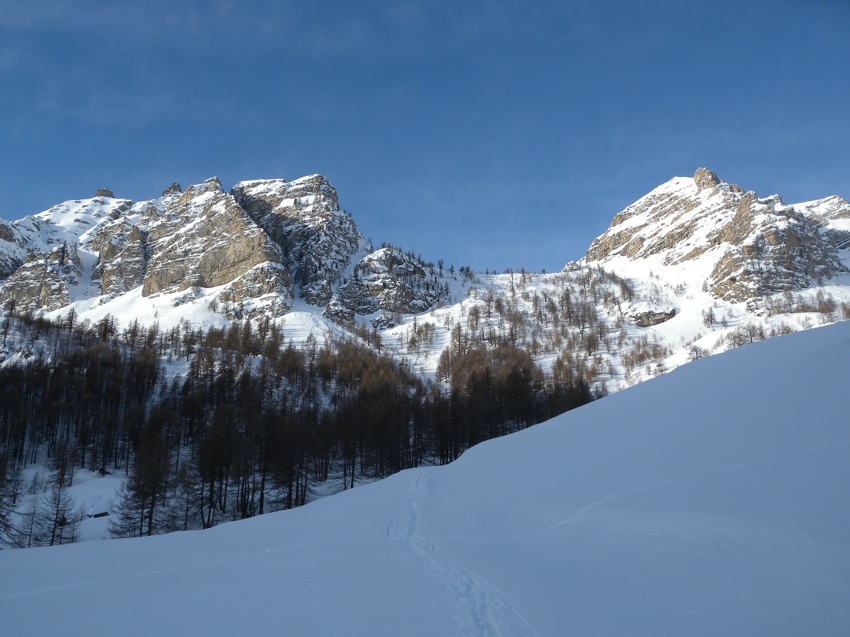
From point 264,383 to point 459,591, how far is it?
8050cm

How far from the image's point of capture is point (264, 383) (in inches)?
3312

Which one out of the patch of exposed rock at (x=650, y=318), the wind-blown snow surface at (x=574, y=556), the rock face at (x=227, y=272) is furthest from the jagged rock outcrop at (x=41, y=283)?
the patch of exposed rock at (x=650, y=318)

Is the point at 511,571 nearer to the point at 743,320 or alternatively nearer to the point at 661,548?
the point at 661,548

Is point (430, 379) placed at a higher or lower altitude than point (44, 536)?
higher

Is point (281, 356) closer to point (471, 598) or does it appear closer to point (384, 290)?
point (384, 290)

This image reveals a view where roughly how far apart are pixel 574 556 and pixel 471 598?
10.4 feet

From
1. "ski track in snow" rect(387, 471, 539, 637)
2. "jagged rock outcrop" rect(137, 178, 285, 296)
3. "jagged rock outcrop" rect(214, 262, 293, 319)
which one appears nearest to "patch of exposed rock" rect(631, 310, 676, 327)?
"jagged rock outcrop" rect(214, 262, 293, 319)

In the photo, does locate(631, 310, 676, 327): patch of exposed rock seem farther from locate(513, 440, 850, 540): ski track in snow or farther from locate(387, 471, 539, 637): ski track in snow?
locate(387, 471, 539, 637): ski track in snow

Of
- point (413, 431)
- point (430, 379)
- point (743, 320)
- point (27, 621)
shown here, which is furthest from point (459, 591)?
point (743, 320)

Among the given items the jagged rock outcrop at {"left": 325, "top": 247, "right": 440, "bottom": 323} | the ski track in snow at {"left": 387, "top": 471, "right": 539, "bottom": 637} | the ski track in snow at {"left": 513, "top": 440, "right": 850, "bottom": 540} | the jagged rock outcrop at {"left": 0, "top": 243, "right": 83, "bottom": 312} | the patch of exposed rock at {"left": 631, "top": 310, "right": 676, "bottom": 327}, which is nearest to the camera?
the ski track in snow at {"left": 387, "top": 471, "right": 539, "bottom": 637}

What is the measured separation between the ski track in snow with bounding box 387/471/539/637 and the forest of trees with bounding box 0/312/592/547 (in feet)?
109

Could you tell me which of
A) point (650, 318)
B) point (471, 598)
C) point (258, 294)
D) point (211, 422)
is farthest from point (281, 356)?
point (650, 318)

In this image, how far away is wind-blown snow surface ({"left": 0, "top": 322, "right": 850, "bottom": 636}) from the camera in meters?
7.65

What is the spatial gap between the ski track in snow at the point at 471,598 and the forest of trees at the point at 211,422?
1306 inches
